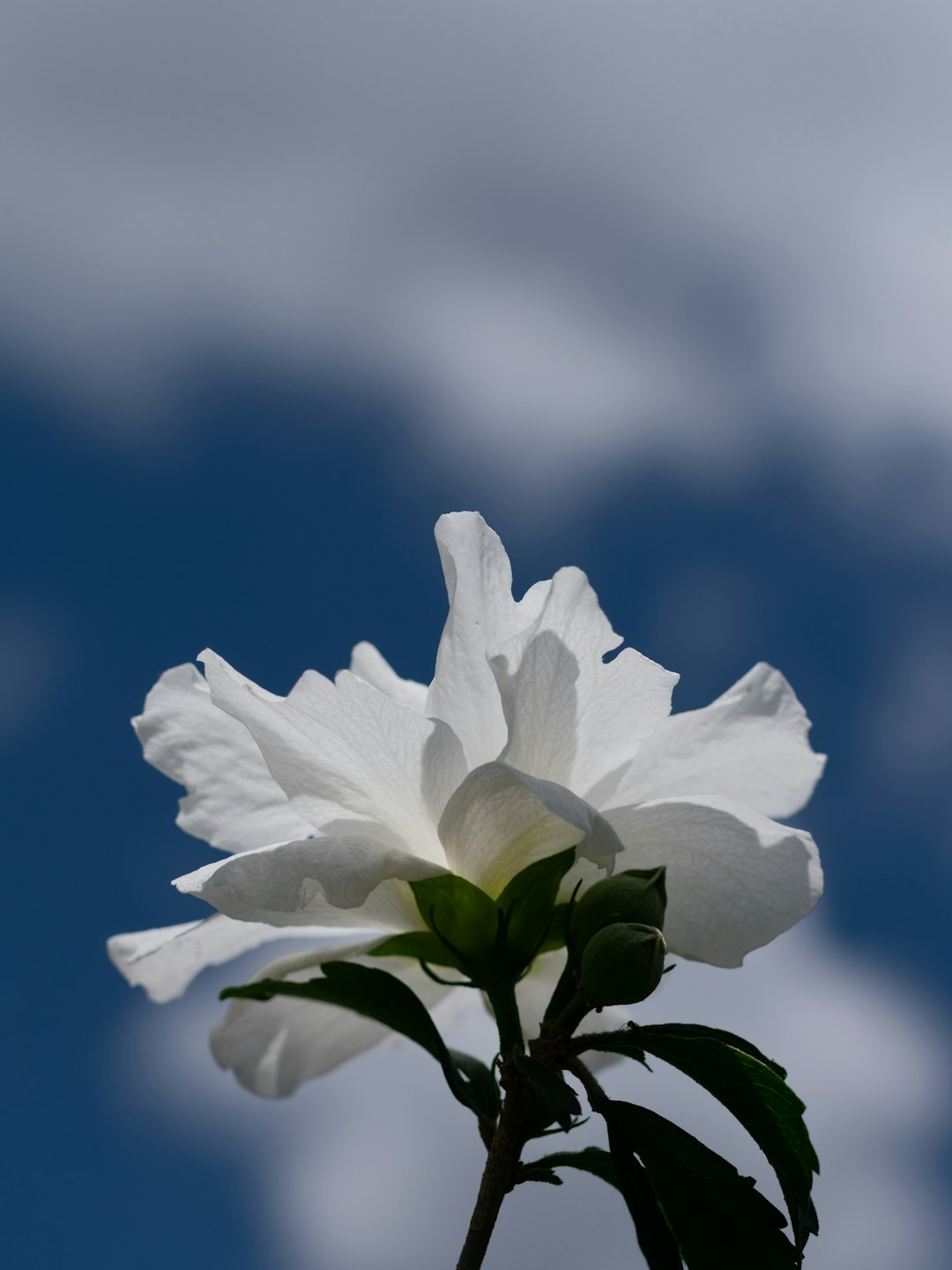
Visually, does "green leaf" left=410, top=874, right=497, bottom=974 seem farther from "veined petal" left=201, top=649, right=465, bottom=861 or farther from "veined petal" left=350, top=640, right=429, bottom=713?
"veined petal" left=350, top=640, right=429, bottom=713

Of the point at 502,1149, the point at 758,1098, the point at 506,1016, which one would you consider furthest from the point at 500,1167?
the point at 758,1098

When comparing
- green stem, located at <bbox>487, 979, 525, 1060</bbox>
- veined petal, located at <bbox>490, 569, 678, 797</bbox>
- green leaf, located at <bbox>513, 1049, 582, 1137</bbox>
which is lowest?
green leaf, located at <bbox>513, 1049, 582, 1137</bbox>


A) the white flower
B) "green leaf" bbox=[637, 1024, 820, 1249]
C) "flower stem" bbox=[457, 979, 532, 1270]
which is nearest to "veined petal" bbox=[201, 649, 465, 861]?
the white flower

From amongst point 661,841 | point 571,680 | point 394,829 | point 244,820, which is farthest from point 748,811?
point 244,820

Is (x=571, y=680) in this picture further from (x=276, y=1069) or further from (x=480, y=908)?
(x=276, y=1069)

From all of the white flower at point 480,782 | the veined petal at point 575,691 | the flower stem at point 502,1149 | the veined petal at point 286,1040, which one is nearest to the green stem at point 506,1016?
the flower stem at point 502,1149

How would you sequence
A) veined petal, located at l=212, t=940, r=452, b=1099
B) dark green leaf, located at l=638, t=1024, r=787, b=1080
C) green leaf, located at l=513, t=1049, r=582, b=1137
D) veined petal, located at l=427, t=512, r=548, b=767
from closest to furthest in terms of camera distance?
1. green leaf, located at l=513, t=1049, r=582, b=1137
2. dark green leaf, located at l=638, t=1024, r=787, b=1080
3. veined petal, located at l=427, t=512, r=548, b=767
4. veined petal, located at l=212, t=940, r=452, b=1099

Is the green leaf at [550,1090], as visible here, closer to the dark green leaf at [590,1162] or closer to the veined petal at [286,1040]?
the dark green leaf at [590,1162]
